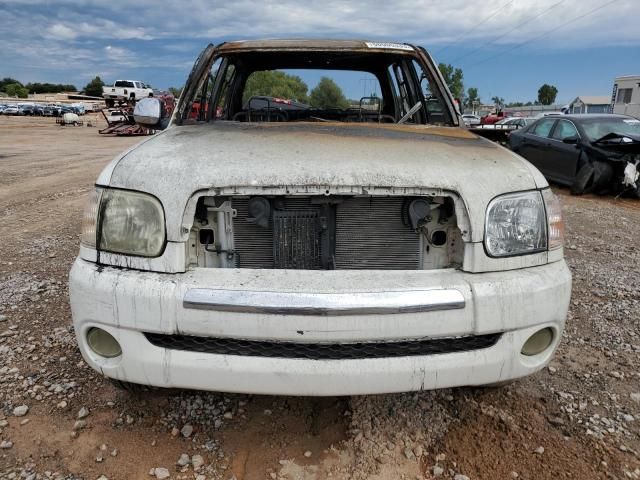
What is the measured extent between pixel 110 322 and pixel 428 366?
1191 mm

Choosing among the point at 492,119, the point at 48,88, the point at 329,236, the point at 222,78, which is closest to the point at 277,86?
the point at 222,78

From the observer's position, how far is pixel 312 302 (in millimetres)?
1729

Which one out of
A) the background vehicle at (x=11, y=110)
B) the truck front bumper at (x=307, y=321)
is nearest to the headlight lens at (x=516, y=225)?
the truck front bumper at (x=307, y=321)

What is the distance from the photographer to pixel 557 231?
6.89 ft

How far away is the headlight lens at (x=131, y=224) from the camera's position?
6.28 feet

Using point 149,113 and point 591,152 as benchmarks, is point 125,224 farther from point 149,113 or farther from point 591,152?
point 591,152

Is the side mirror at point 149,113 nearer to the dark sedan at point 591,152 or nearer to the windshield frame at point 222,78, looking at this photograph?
the windshield frame at point 222,78

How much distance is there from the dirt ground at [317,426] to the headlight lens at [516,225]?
2.98 ft

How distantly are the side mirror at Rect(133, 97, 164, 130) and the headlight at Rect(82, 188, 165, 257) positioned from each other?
138 centimetres

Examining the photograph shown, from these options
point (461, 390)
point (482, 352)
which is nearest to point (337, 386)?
point (482, 352)

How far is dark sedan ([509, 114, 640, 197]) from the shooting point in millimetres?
8758

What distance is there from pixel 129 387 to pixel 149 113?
1802 mm

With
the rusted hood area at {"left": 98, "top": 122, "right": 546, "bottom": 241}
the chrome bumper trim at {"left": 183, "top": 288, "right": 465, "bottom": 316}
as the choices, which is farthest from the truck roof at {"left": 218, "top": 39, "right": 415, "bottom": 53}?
the chrome bumper trim at {"left": 183, "top": 288, "right": 465, "bottom": 316}

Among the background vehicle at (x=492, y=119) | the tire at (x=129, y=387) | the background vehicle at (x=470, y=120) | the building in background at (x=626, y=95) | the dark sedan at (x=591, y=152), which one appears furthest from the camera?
the building in background at (x=626, y=95)
